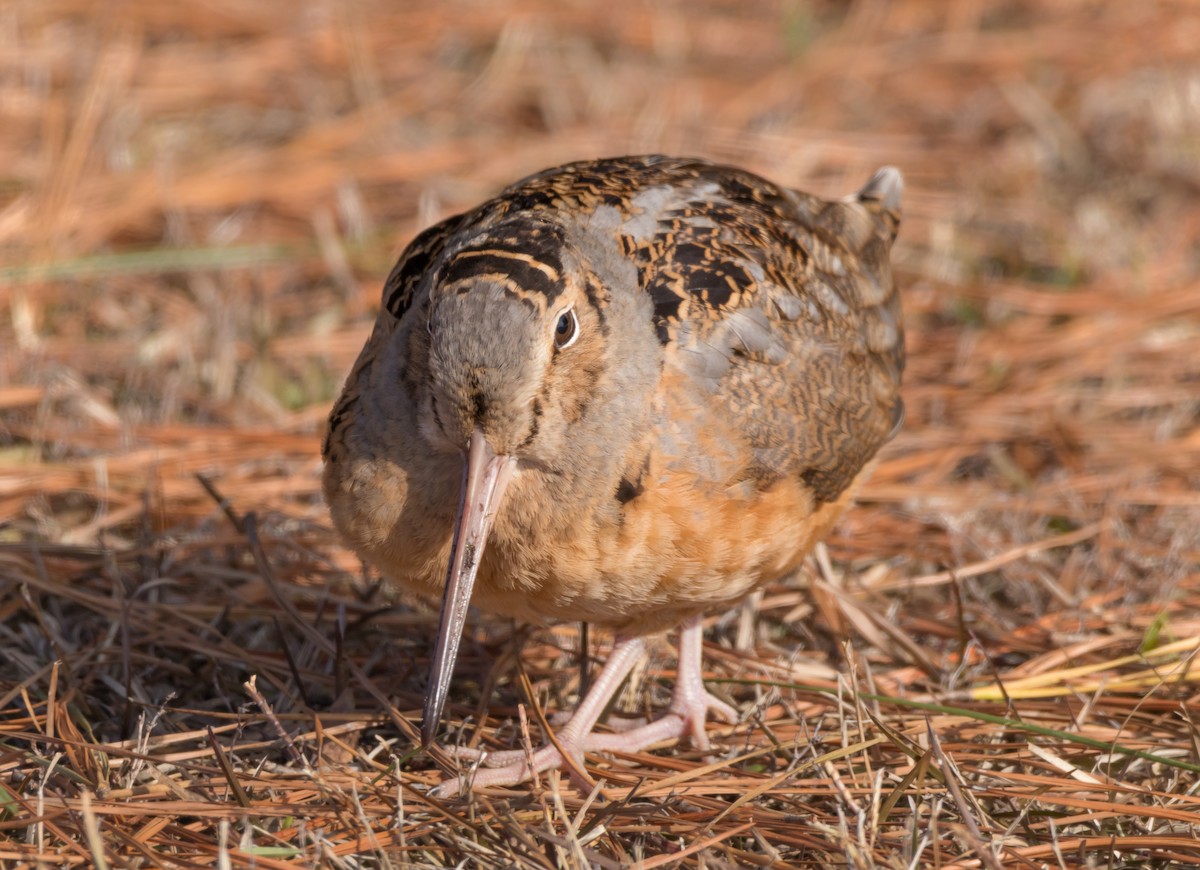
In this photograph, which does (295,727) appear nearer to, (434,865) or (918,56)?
(434,865)

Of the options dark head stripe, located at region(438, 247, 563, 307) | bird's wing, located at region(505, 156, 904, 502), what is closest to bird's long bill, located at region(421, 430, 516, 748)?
dark head stripe, located at region(438, 247, 563, 307)

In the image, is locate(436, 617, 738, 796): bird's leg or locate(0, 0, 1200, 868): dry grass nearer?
locate(0, 0, 1200, 868): dry grass

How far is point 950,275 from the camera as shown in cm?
702

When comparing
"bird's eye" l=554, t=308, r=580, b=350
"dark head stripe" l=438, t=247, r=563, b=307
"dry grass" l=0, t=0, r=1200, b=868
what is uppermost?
"dark head stripe" l=438, t=247, r=563, b=307

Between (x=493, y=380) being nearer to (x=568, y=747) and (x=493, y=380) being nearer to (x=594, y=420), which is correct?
(x=594, y=420)

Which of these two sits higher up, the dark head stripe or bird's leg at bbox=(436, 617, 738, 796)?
the dark head stripe

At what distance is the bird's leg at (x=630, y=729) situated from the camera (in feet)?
13.4

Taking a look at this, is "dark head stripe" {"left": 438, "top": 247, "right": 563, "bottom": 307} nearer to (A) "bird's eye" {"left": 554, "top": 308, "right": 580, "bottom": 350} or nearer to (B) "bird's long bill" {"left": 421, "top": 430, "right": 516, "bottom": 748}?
(A) "bird's eye" {"left": 554, "top": 308, "right": 580, "bottom": 350}

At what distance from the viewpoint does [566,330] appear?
3555mm

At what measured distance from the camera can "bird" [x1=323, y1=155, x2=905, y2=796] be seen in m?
3.50

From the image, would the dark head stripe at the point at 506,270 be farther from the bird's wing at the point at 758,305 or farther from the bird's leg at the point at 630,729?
the bird's leg at the point at 630,729

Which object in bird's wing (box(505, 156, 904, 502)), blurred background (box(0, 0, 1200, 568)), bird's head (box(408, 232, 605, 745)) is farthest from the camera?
blurred background (box(0, 0, 1200, 568))

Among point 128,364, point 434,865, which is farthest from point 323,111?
point 434,865

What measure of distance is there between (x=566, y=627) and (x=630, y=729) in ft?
1.72
